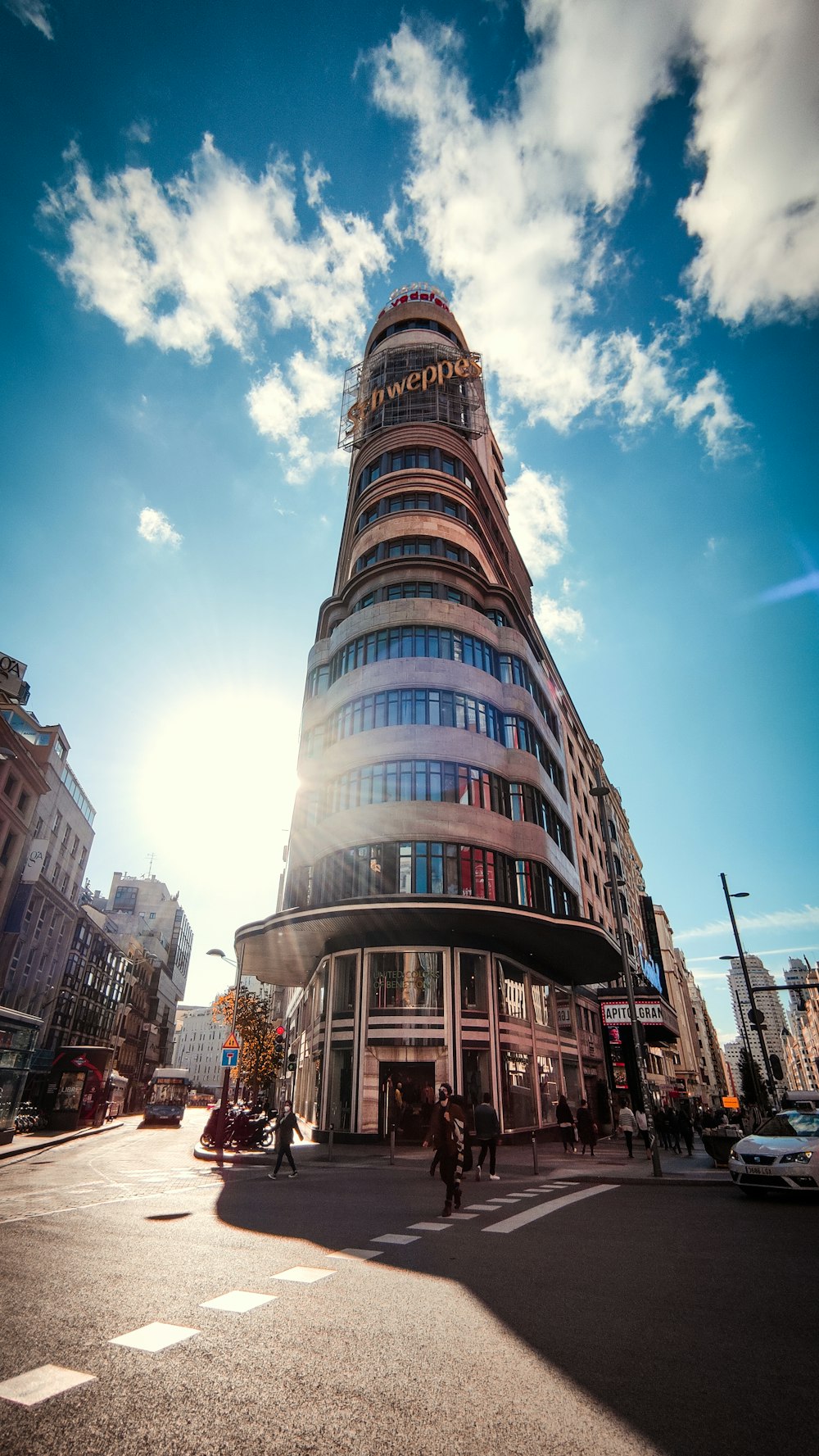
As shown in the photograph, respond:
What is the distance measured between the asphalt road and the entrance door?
53.4 ft

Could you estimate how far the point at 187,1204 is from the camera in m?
11.0

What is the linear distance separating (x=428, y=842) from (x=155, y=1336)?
22685 mm

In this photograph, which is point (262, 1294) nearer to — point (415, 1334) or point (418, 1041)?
point (415, 1334)

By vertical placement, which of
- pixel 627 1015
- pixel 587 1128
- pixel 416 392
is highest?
pixel 416 392

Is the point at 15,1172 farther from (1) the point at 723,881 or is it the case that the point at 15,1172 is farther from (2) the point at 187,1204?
(1) the point at 723,881

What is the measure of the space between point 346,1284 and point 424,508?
35.4 meters

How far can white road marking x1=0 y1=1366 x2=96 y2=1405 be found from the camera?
12.0ft

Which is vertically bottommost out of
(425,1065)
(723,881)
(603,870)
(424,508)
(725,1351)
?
(725,1351)

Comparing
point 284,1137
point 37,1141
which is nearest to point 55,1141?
point 37,1141

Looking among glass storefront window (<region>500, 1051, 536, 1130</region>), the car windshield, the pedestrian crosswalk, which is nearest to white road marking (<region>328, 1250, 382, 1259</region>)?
the pedestrian crosswalk

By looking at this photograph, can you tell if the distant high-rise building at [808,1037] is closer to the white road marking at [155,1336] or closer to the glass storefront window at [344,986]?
the glass storefront window at [344,986]

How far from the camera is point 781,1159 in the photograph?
37.9ft

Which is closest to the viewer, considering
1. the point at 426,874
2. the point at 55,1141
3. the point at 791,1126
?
the point at 791,1126

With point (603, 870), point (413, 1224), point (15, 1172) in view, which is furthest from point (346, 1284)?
point (603, 870)
